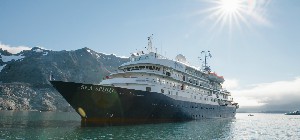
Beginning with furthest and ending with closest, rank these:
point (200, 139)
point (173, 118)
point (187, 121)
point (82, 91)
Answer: point (187, 121), point (173, 118), point (82, 91), point (200, 139)

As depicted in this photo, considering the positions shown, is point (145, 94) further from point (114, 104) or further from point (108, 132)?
point (108, 132)

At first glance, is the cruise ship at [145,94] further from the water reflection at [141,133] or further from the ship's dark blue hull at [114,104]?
the water reflection at [141,133]

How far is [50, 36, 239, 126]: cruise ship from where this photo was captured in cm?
3362

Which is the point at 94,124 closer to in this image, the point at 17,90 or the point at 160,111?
the point at 160,111

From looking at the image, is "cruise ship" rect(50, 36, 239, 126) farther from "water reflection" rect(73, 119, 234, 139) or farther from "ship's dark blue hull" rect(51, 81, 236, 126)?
"water reflection" rect(73, 119, 234, 139)

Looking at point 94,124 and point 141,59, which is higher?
point 141,59

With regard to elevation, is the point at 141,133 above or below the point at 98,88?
below

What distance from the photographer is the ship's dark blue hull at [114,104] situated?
33.2 m

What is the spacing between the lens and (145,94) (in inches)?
1448

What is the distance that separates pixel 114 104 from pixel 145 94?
4585 mm

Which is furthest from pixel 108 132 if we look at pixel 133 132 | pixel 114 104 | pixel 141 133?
pixel 114 104

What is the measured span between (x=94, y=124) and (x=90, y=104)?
280cm

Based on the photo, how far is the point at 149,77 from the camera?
1661 inches

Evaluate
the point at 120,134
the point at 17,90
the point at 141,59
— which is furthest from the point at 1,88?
the point at 120,134
